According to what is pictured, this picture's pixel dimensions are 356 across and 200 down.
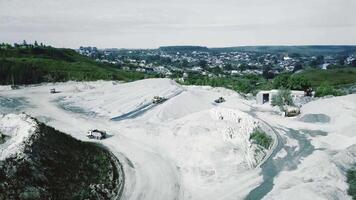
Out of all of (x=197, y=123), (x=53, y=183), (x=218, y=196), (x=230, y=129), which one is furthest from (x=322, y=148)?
(x=53, y=183)

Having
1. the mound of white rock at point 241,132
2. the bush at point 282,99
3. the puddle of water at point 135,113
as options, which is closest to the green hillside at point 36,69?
the puddle of water at point 135,113

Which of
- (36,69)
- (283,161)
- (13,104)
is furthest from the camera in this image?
(36,69)

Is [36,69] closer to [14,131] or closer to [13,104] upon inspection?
[13,104]

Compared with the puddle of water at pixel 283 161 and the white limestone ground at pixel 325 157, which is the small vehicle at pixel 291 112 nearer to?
the white limestone ground at pixel 325 157

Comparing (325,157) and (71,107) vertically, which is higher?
(71,107)

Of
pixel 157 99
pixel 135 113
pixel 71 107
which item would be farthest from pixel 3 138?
pixel 157 99

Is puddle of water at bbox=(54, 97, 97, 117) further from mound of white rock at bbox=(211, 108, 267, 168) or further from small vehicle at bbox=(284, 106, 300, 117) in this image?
small vehicle at bbox=(284, 106, 300, 117)

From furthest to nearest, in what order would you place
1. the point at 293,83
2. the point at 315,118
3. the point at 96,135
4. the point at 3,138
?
the point at 293,83
the point at 315,118
the point at 96,135
the point at 3,138
